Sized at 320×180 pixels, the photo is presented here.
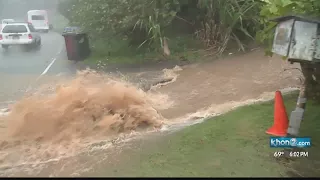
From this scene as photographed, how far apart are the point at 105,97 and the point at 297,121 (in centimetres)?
393

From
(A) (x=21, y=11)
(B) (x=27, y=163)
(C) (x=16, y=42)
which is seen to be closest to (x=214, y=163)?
(B) (x=27, y=163)

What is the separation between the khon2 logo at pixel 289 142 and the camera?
5641 millimetres

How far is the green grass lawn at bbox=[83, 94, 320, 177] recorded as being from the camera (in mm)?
5375

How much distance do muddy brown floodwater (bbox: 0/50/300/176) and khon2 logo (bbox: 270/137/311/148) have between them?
7.34ft

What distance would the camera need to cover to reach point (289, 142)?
5.65 m

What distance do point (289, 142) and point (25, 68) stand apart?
13253 mm

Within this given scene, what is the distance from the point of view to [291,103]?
310 inches

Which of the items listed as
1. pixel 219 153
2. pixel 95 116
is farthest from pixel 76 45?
pixel 219 153

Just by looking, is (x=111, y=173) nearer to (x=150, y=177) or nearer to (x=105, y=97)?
(x=150, y=177)
